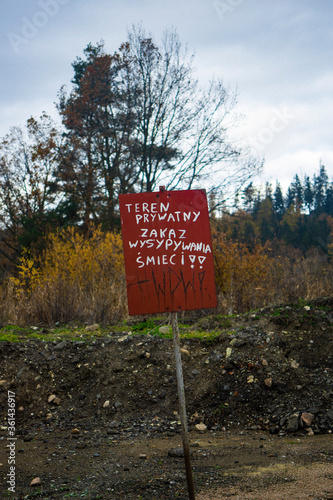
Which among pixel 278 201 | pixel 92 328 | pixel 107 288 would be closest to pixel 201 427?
pixel 92 328

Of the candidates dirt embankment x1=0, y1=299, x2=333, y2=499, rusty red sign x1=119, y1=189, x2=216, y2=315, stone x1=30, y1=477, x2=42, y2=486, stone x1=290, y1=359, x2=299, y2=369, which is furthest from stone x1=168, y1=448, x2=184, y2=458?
stone x1=290, y1=359, x2=299, y2=369

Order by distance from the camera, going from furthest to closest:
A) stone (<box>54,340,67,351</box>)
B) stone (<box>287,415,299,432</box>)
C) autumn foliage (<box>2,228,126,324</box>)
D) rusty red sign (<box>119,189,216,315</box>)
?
1. autumn foliage (<box>2,228,126,324</box>)
2. stone (<box>54,340,67,351</box>)
3. stone (<box>287,415,299,432</box>)
4. rusty red sign (<box>119,189,216,315</box>)

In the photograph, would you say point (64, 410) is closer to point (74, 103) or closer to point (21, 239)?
point (21, 239)

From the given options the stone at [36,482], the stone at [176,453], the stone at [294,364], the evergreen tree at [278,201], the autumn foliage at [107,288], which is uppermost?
the evergreen tree at [278,201]

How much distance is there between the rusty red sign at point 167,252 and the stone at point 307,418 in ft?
6.93

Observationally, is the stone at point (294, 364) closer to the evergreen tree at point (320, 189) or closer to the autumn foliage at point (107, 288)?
the autumn foliage at point (107, 288)

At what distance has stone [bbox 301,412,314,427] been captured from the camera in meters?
4.48

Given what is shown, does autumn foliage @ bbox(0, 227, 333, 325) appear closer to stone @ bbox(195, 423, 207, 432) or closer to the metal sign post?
stone @ bbox(195, 423, 207, 432)

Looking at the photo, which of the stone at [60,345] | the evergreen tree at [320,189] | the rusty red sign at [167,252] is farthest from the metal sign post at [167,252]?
the evergreen tree at [320,189]

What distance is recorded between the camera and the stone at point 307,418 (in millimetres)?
4477

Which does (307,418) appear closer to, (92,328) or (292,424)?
(292,424)

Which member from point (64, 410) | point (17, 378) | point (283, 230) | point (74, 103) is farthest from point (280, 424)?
point (283, 230)

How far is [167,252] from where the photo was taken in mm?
3172

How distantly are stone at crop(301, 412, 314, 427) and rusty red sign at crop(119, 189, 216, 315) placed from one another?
6.93ft
